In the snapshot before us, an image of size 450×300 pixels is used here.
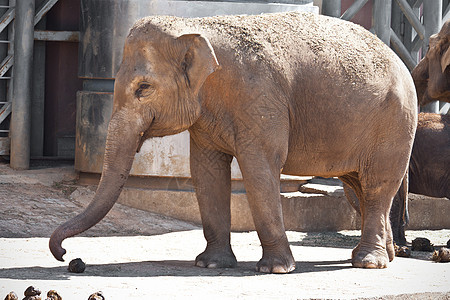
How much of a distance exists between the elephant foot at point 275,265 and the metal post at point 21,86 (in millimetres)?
4089

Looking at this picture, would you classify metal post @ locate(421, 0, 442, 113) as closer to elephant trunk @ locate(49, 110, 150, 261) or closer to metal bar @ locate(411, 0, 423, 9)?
metal bar @ locate(411, 0, 423, 9)

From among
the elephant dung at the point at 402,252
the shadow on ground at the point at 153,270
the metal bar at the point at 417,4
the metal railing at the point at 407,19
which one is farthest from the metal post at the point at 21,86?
the metal bar at the point at 417,4


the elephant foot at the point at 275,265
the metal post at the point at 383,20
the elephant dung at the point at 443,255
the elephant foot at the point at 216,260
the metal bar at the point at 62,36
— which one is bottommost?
the elephant dung at the point at 443,255

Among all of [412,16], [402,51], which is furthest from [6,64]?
[412,16]

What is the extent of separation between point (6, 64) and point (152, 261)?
3847 millimetres

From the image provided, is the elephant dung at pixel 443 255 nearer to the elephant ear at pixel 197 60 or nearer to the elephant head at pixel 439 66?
the elephant head at pixel 439 66

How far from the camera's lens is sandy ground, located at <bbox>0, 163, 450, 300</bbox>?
5969mm

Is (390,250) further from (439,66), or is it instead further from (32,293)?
(32,293)

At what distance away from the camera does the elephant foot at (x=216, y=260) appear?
719 cm

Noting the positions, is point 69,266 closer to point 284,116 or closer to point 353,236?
point 284,116

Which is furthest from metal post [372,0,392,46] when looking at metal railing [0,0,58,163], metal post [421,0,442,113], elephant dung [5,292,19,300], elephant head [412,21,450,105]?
elephant dung [5,292,19,300]

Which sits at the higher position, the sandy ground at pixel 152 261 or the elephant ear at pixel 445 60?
the elephant ear at pixel 445 60

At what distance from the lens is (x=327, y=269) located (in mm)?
7297

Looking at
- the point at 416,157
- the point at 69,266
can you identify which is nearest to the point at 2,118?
the point at 69,266
